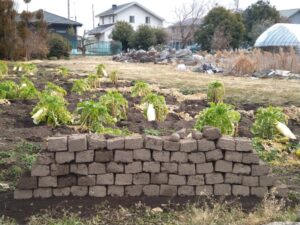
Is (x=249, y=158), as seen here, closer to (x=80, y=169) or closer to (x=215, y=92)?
(x=80, y=169)

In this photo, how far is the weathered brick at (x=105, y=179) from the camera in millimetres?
5281

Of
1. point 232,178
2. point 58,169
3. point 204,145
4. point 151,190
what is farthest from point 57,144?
point 232,178

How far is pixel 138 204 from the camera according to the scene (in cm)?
507

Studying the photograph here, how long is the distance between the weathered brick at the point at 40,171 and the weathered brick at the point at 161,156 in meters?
1.11

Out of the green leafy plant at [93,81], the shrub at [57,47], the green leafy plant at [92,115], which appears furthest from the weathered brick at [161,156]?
the shrub at [57,47]

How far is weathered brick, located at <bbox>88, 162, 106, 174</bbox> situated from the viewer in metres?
5.25

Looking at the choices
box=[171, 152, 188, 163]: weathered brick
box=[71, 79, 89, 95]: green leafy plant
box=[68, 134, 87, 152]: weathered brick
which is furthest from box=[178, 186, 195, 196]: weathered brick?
box=[71, 79, 89, 95]: green leafy plant

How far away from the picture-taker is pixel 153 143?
17.3ft

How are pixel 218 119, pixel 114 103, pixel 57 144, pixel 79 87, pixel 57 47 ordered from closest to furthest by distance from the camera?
1. pixel 57 144
2. pixel 218 119
3. pixel 114 103
4. pixel 79 87
5. pixel 57 47

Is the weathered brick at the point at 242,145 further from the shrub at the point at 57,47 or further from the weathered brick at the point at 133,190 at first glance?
the shrub at the point at 57,47

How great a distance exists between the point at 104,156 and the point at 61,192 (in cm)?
58

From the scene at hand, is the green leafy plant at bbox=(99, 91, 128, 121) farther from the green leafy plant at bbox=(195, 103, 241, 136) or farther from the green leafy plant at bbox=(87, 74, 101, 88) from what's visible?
the green leafy plant at bbox=(87, 74, 101, 88)

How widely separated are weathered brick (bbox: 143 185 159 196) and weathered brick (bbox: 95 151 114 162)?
18.9 inches

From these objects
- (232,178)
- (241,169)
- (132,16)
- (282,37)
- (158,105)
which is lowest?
(232,178)
